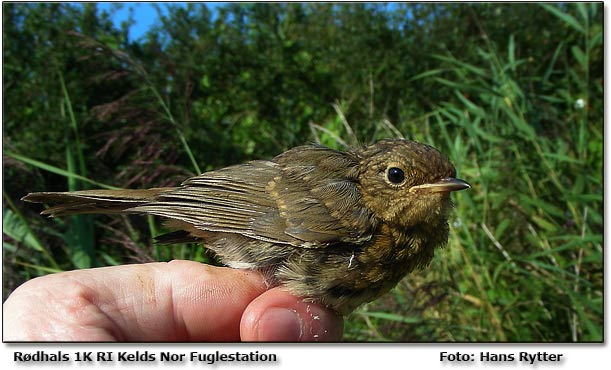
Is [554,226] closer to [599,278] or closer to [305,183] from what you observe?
[599,278]

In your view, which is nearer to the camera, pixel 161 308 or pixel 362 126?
pixel 161 308

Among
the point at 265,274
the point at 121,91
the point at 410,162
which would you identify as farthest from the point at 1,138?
the point at 410,162

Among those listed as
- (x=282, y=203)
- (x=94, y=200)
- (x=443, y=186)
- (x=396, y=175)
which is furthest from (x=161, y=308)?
(x=443, y=186)

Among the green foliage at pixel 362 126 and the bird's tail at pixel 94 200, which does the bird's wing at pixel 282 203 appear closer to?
the bird's tail at pixel 94 200

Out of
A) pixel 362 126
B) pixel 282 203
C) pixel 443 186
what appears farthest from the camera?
pixel 362 126

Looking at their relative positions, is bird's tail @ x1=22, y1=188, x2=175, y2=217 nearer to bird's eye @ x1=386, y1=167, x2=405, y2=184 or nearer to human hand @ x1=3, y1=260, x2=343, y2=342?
human hand @ x1=3, y1=260, x2=343, y2=342

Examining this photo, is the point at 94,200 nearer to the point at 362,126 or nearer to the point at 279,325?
the point at 279,325

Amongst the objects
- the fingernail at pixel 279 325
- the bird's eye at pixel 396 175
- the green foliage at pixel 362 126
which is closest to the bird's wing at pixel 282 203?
the bird's eye at pixel 396 175
